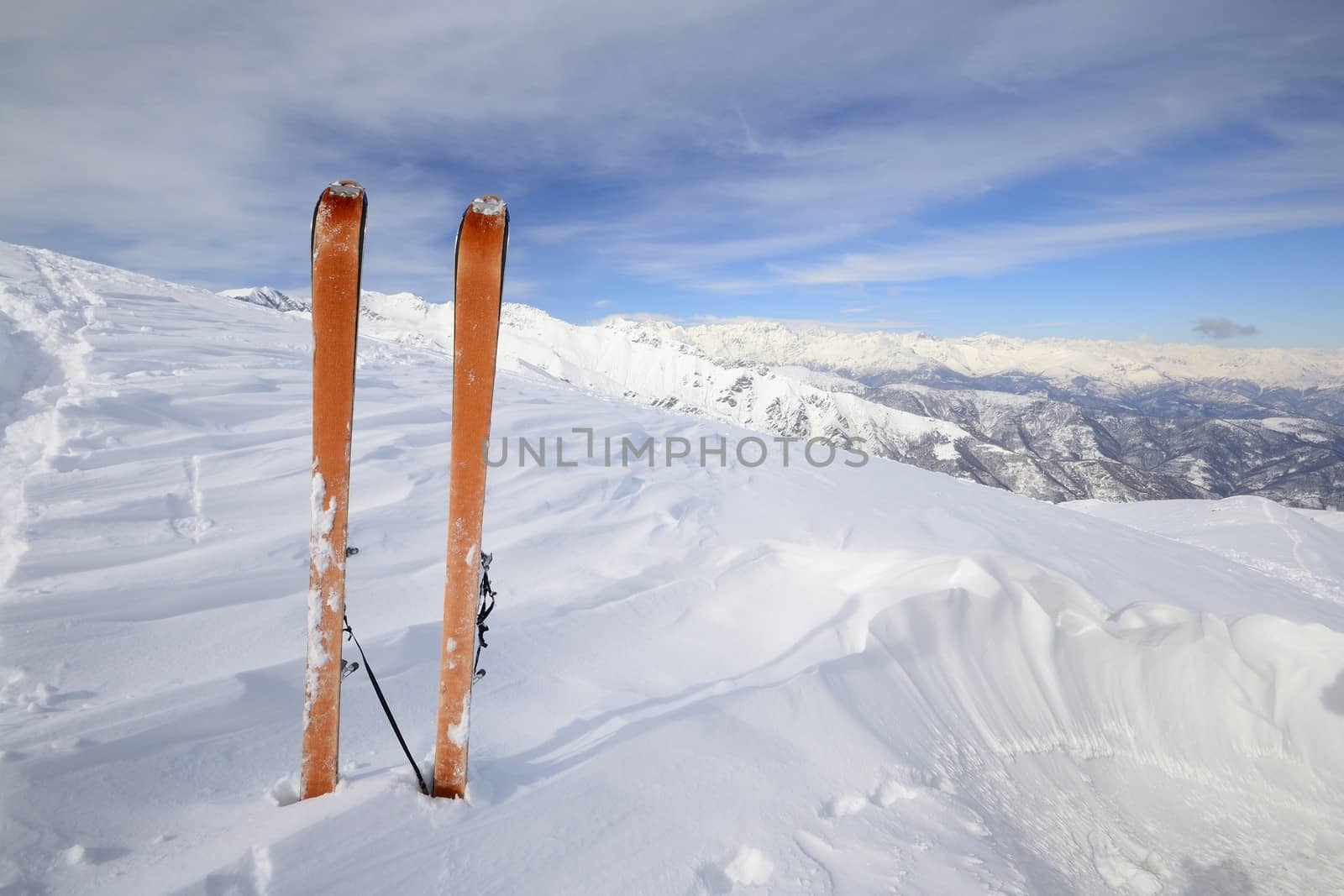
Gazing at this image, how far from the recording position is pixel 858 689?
430 centimetres

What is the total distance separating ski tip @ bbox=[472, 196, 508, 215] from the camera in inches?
109

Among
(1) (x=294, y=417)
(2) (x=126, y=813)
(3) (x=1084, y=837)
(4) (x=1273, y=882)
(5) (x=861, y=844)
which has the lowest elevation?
(4) (x=1273, y=882)

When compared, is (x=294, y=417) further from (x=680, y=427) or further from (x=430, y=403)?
(x=680, y=427)

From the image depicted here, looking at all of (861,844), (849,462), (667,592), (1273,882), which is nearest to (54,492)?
(667,592)

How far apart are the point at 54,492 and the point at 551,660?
4470mm

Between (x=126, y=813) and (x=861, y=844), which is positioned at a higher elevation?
(x=126, y=813)

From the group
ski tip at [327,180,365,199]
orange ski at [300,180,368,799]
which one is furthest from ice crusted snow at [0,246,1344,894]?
ski tip at [327,180,365,199]

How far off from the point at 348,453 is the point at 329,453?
77mm

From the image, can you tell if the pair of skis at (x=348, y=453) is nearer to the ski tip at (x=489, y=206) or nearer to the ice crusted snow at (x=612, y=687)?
the ski tip at (x=489, y=206)

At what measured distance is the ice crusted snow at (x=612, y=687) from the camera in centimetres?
263

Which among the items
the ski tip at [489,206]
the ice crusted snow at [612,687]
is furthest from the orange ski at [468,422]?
the ice crusted snow at [612,687]

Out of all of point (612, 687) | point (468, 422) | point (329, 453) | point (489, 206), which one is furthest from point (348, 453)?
point (612, 687)

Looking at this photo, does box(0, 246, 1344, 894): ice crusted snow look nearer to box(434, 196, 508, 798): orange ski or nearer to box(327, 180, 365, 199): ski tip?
box(434, 196, 508, 798): orange ski

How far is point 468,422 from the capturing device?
2.79m
